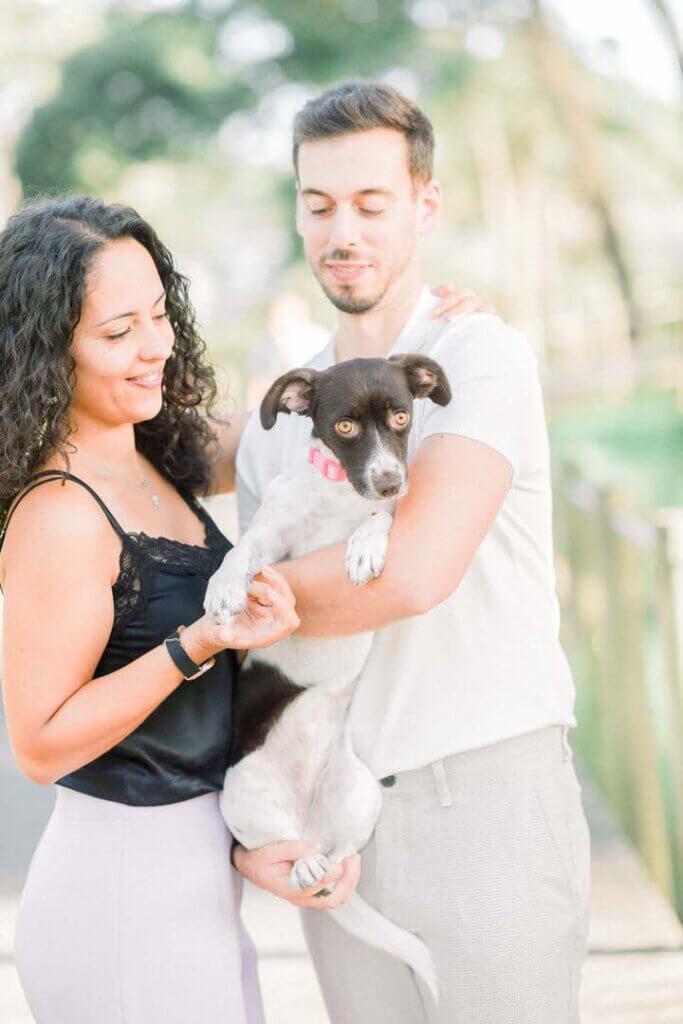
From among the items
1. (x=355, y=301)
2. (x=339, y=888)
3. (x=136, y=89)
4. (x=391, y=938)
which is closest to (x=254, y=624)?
(x=339, y=888)

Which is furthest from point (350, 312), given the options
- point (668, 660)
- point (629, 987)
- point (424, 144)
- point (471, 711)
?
point (629, 987)

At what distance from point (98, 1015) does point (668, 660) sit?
2807 millimetres

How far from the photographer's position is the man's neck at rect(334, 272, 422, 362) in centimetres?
302

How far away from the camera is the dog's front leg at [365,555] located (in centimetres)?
255

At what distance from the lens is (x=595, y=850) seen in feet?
18.7

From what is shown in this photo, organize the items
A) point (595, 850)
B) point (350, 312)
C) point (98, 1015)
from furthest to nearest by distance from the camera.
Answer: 1. point (595, 850)
2. point (350, 312)
3. point (98, 1015)

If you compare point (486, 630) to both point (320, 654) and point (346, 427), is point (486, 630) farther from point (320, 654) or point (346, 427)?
point (346, 427)

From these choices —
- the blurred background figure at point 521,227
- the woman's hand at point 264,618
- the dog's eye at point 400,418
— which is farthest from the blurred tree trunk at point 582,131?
the woman's hand at point 264,618

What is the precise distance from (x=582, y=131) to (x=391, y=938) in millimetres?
17351

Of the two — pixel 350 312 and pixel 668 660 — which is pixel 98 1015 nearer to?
pixel 350 312

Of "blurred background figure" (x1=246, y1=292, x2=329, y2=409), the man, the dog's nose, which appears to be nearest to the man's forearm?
the man

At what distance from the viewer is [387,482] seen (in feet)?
9.06

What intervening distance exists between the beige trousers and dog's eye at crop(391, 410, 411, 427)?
756 millimetres

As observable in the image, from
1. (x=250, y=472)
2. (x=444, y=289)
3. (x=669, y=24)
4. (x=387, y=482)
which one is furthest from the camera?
(x=669, y=24)
